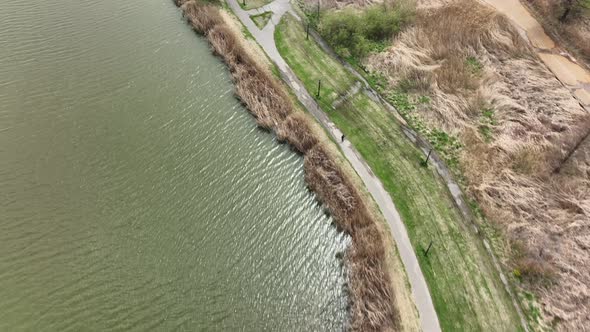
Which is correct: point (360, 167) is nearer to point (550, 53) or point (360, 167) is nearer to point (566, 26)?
point (550, 53)

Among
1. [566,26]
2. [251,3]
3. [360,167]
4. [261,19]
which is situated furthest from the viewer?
[251,3]

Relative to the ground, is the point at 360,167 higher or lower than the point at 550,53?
lower

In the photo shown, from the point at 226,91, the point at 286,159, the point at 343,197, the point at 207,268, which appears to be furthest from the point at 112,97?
the point at 343,197

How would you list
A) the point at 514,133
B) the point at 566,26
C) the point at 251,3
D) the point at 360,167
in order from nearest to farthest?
the point at 360,167 → the point at 514,133 → the point at 566,26 → the point at 251,3

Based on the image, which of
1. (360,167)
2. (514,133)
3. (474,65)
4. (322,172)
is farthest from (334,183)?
(474,65)

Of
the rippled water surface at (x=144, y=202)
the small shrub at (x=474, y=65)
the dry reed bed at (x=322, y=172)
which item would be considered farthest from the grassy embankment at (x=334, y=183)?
the small shrub at (x=474, y=65)

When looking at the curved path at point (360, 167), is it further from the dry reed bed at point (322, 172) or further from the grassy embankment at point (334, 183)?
the dry reed bed at point (322, 172)

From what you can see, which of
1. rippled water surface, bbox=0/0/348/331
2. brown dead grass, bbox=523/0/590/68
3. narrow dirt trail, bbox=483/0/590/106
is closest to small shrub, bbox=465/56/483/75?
narrow dirt trail, bbox=483/0/590/106
